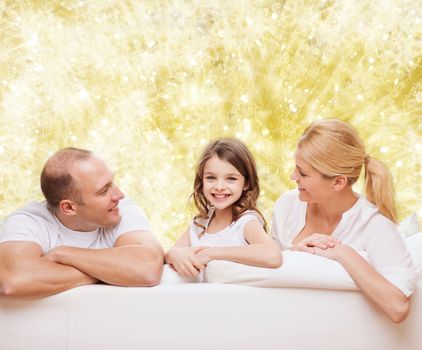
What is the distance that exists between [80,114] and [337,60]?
1445mm

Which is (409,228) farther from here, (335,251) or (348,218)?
(335,251)

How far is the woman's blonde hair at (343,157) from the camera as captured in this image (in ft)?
7.36

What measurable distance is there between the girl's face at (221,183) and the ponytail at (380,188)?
425 millimetres

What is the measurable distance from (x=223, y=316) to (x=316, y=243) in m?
0.36

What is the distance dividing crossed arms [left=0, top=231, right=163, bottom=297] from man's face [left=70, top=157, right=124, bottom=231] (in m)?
0.17

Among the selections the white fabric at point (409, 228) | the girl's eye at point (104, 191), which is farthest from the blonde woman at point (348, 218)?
the girl's eye at point (104, 191)

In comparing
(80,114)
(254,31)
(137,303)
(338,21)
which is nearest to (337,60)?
(338,21)

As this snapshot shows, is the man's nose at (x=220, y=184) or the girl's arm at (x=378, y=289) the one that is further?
the man's nose at (x=220, y=184)

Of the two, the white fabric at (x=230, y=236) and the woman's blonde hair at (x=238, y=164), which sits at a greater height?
the woman's blonde hair at (x=238, y=164)

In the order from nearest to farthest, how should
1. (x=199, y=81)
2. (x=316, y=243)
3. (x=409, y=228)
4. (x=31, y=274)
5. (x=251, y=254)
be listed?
(x=31, y=274)
(x=251, y=254)
(x=316, y=243)
(x=409, y=228)
(x=199, y=81)

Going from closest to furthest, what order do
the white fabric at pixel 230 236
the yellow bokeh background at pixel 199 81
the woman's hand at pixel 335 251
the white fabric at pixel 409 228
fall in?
the woman's hand at pixel 335 251
the white fabric at pixel 230 236
the white fabric at pixel 409 228
the yellow bokeh background at pixel 199 81

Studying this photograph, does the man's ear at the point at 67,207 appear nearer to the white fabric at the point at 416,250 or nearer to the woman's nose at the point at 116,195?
the woman's nose at the point at 116,195

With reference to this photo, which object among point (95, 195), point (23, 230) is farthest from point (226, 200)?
point (23, 230)

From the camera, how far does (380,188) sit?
2232 mm
